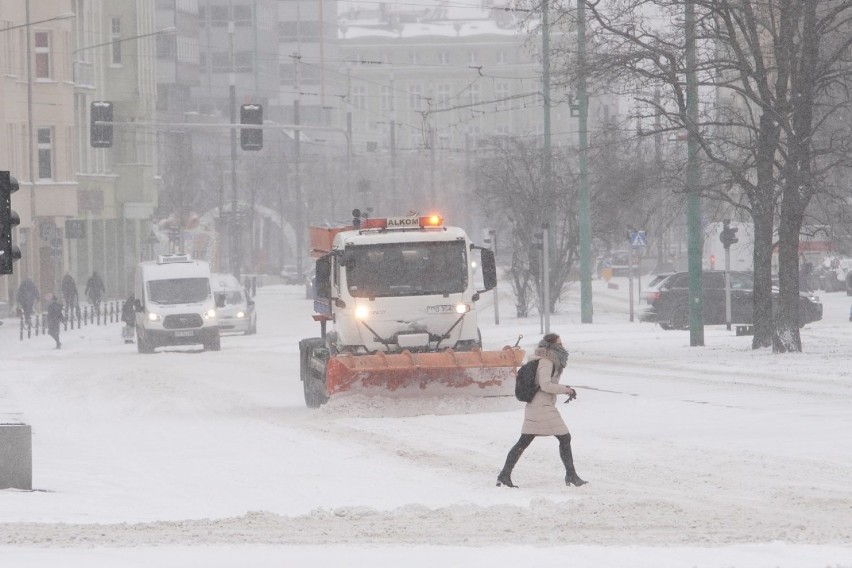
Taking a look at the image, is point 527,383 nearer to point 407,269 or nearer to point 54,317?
point 407,269

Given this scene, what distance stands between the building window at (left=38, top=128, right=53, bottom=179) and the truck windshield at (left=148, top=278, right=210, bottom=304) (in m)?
23.4

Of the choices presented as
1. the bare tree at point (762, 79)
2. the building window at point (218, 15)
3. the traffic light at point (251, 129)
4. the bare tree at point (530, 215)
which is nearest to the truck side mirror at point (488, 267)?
the bare tree at point (762, 79)

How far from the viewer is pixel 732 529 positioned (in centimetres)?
1225

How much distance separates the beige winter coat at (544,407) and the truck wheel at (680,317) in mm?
31496

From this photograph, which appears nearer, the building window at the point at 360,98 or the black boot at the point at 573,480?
the black boot at the point at 573,480

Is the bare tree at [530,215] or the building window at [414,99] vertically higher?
the building window at [414,99]

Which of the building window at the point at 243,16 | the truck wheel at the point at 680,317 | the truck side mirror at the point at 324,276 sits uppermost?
the building window at the point at 243,16

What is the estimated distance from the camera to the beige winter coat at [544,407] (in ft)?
49.4

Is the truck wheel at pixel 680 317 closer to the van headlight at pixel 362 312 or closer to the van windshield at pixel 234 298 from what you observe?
the van windshield at pixel 234 298

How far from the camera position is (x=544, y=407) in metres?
15.1

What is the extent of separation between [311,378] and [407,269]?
219cm

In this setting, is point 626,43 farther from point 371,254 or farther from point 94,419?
point 94,419

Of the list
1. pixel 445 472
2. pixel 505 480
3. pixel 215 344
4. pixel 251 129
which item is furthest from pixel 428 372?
pixel 215 344

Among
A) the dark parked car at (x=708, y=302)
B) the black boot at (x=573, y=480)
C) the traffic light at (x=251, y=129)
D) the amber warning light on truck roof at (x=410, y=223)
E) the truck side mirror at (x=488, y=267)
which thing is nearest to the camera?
the black boot at (x=573, y=480)
